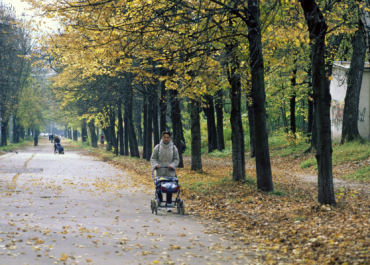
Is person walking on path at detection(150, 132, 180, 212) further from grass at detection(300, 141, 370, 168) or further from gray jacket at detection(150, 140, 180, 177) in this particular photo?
grass at detection(300, 141, 370, 168)

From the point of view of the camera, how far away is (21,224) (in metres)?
8.33

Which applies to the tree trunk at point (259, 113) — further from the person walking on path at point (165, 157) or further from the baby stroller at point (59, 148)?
the baby stroller at point (59, 148)

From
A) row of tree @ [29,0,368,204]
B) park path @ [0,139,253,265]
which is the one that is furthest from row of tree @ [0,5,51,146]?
park path @ [0,139,253,265]

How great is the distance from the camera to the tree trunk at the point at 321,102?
9.22 meters

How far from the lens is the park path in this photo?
6.21 meters

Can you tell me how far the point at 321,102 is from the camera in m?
9.26

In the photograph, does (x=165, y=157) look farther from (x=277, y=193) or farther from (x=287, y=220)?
(x=277, y=193)

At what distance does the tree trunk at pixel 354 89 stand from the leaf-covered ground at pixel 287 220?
25.5 ft

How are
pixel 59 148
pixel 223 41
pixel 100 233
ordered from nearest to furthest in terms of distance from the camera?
pixel 100 233, pixel 223 41, pixel 59 148

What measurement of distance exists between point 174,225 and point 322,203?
11.0 feet

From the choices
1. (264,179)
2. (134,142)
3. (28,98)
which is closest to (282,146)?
(134,142)

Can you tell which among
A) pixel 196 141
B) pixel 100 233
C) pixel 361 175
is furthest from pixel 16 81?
pixel 100 233

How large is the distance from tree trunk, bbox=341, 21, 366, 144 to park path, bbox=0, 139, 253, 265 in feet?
43.1

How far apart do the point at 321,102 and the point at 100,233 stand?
17.5 feet
